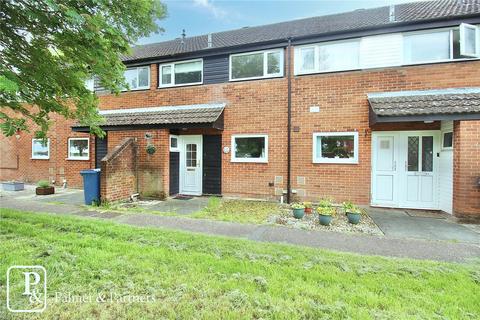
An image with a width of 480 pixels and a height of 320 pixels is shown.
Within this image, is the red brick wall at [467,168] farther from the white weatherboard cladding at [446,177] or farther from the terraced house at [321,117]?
the white weatherboard cladding at [446,177]

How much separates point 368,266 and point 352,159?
524cm

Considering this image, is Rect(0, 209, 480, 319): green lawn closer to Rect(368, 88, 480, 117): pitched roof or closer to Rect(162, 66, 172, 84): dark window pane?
Rect(368, 88, 480, 117): pitched roof

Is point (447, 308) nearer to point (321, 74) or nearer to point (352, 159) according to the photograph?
point (352, 159)

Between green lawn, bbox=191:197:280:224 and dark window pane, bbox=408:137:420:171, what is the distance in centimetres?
447

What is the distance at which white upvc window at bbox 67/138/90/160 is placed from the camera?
1222cm

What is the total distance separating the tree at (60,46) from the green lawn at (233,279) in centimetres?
220

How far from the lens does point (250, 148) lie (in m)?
9.62

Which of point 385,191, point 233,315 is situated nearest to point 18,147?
point 233,315

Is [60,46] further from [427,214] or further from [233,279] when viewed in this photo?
[427,214]

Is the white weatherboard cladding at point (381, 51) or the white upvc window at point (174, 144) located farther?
the white upvc window at point (174, 144)

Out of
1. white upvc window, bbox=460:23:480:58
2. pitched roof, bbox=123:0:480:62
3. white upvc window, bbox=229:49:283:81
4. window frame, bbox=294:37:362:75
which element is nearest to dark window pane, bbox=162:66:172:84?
pitched roof, bbox=123:0:480:62

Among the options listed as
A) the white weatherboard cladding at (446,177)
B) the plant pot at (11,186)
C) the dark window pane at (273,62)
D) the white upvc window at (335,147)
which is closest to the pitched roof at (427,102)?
the white weatherboard cladding at (446,177)

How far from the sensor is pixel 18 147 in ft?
45.6

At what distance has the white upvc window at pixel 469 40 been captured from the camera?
7191 mm
